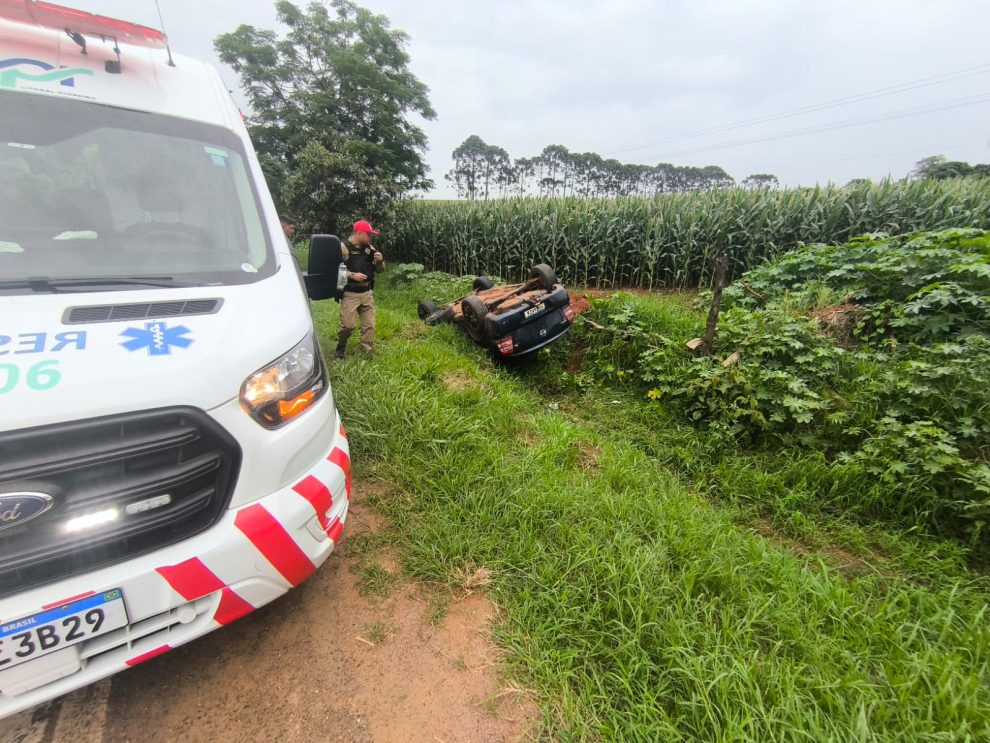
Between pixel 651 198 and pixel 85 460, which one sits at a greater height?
pixel 651 198

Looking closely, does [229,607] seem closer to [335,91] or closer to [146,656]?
[146,656]

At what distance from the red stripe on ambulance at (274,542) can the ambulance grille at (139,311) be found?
29.3 inches

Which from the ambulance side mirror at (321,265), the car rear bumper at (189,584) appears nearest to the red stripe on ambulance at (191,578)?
the car rear bumper at (189,584)

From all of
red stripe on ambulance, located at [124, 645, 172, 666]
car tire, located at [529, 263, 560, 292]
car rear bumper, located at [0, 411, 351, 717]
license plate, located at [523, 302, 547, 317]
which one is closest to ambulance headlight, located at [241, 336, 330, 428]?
car rear bumper, located at [0, 411, 351, 717]

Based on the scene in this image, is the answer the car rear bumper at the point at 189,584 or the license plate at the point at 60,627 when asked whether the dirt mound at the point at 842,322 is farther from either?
the license plate at the point at 60,627

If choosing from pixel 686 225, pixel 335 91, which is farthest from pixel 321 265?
pixel 335 91

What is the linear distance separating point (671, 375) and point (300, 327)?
3766mm

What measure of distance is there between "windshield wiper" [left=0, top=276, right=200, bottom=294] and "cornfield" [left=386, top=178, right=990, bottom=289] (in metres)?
8.05

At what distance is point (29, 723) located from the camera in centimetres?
150

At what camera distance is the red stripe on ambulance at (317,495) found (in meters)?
1.59

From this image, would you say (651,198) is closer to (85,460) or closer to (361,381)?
(361,381)

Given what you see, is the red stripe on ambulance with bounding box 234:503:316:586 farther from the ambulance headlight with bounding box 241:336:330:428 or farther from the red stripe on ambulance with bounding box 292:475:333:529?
the ambulance headlight with bounding box 241:336:330:428

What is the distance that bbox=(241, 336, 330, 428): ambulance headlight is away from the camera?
1.47m

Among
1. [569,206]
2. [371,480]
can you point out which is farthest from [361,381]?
[569,206]
